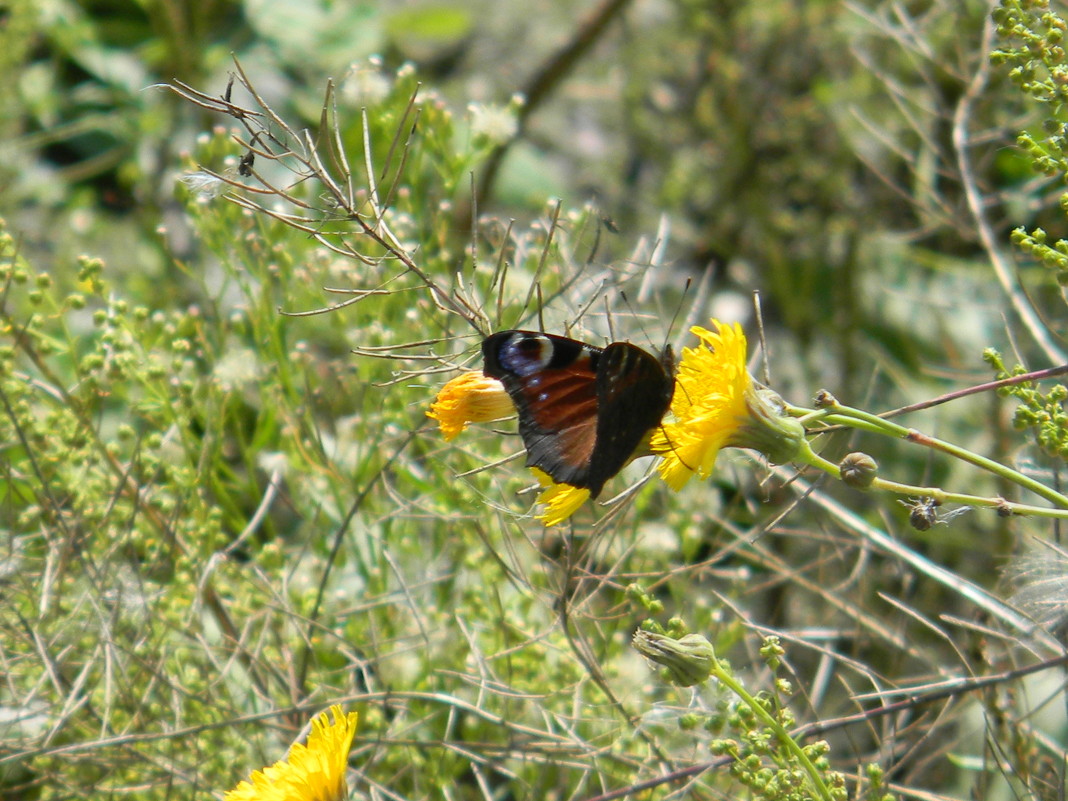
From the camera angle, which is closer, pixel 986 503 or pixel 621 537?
pixel 986 503

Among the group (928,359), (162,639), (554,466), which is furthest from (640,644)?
(928,359)

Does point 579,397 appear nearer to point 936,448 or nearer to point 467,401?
point 467,401

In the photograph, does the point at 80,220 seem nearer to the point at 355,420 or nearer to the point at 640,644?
the point at 355,420

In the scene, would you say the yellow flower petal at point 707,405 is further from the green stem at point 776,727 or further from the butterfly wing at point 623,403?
the green stem at point 776,727

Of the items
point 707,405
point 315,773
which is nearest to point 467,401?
point 707,405

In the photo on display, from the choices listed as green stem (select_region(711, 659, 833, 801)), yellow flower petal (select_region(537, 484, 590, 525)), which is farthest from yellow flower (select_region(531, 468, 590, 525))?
green stem (select_region(711, 659, 833, 801))

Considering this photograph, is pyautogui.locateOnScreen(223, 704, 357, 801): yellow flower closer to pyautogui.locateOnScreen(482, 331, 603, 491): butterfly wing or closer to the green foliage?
the green foliage

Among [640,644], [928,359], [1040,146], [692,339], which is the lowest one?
[928,359]
